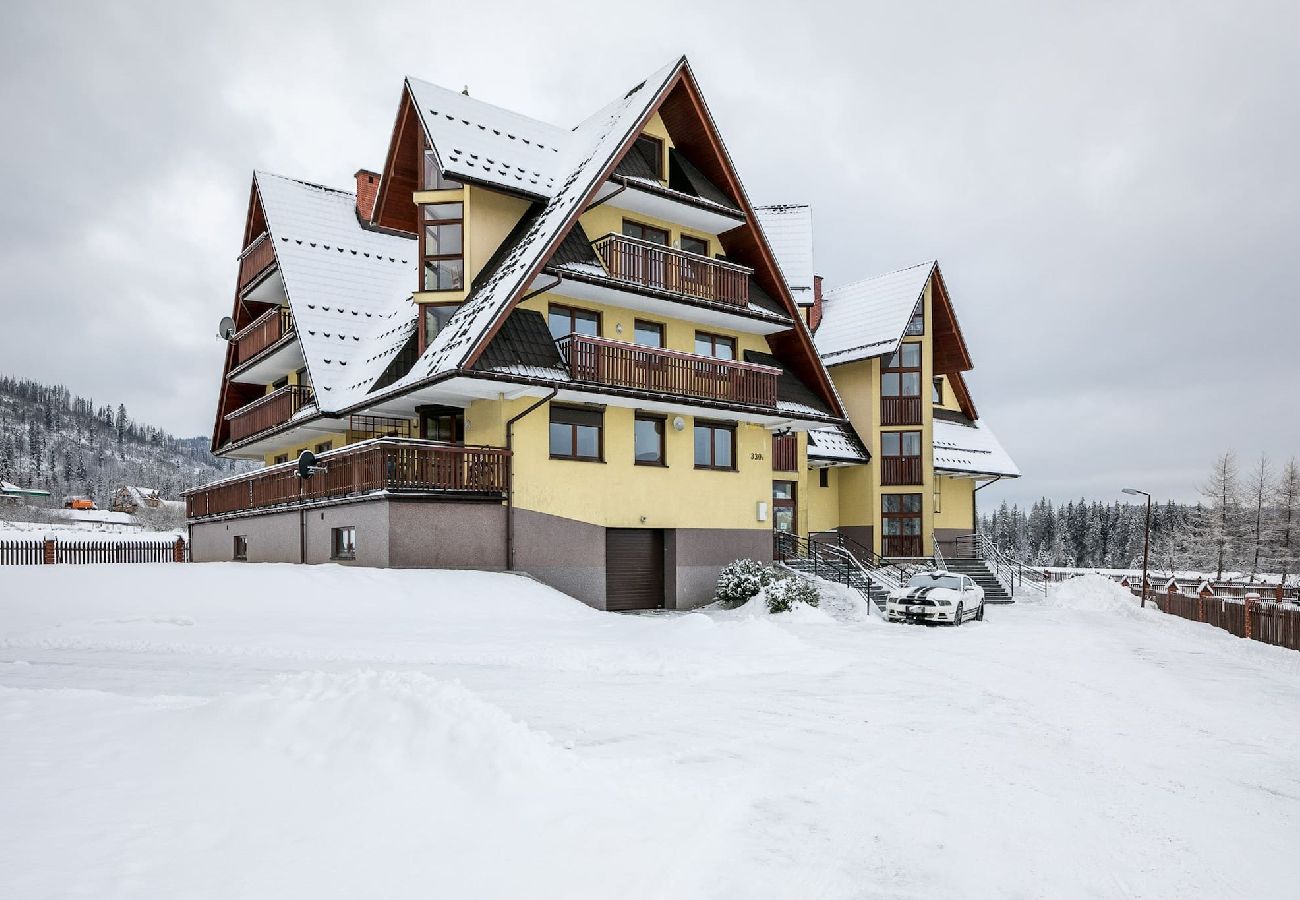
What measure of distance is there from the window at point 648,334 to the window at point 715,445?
8.55ft

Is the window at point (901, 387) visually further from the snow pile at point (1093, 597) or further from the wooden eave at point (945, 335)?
the snow pile at point (1093, 597)

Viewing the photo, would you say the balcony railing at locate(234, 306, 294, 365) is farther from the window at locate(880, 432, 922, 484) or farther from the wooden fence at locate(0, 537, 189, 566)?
the window at locate(880, 432, 922, 484)

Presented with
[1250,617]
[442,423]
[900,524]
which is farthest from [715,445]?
[1250,617]

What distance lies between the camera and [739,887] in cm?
525

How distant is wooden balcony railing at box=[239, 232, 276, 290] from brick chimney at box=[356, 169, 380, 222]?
10.8 feet

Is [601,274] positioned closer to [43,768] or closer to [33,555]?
[43,768]

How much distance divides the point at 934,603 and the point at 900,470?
12563mm

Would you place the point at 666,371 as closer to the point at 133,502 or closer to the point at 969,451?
the point at 969,451

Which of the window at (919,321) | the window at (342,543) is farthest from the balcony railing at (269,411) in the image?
the window at (919,321)

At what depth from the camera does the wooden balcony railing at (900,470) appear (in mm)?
34312

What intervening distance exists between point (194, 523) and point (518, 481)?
18700 millimetres

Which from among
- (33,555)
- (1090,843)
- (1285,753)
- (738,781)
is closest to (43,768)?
(738,781)

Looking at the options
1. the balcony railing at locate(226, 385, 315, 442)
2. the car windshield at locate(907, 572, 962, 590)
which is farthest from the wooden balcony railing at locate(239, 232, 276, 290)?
the car windshield at locate(907, 572, 962, 590)

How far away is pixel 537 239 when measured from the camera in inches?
798
